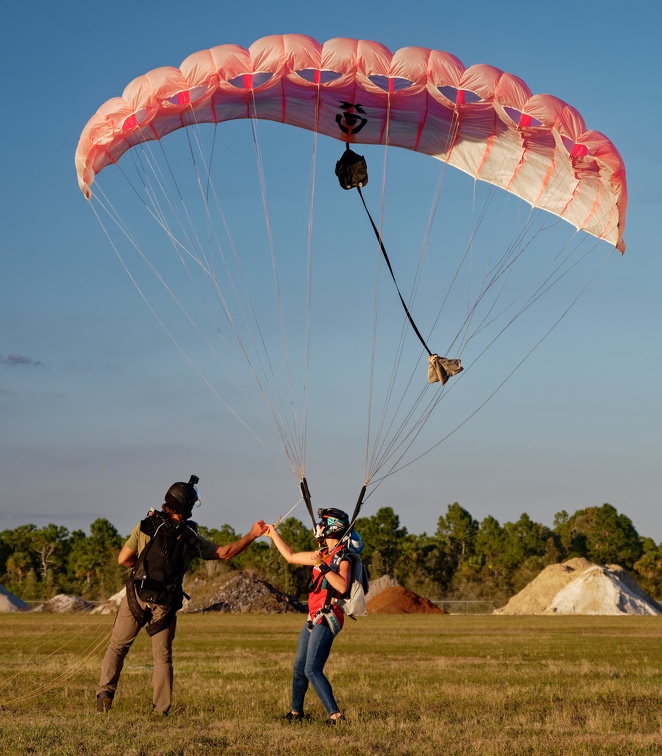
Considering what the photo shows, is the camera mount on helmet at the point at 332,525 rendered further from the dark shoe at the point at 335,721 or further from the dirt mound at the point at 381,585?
the dirt mound at the point at 381,585

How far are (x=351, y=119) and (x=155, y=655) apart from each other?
7.09 meters

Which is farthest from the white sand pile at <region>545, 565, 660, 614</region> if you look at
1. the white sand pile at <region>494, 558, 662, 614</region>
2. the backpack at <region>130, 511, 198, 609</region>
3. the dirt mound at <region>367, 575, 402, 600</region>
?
the backpack at <region>130, 511, 198, 609</region>

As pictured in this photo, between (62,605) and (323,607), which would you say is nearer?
(323,607)

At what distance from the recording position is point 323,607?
29.1 ft

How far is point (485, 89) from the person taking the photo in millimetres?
11438

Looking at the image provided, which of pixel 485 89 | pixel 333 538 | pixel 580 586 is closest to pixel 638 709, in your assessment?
pixel 333 538

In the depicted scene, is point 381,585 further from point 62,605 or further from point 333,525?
point 333,525

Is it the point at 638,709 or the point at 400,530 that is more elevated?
the point at 400,530

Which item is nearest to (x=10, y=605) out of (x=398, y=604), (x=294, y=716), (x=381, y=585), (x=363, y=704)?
(x=381, y=585)

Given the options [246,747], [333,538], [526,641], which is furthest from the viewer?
[526,641]

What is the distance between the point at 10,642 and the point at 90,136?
586 inches

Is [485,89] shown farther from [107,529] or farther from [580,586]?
[107,529]

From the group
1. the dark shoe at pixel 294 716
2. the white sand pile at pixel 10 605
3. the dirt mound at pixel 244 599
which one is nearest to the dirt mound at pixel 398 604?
the dirt mound at pixel 244 599

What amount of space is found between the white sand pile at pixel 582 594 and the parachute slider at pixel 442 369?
42.2m
